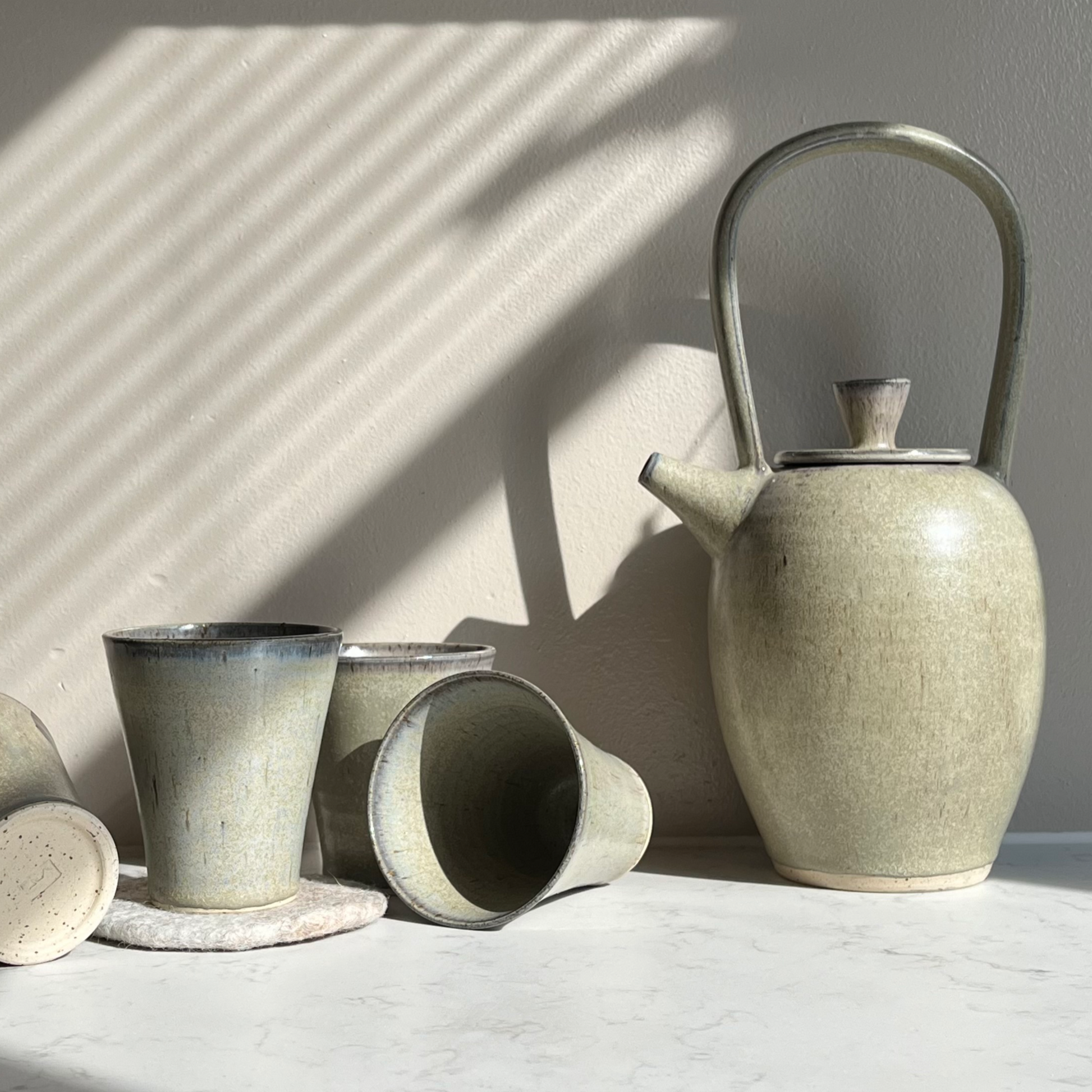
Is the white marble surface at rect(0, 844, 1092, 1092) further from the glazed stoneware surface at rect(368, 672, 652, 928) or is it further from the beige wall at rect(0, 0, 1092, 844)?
the beige wall at rect(0, 0, 1092, 844)

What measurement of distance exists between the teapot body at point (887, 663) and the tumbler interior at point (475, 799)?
0.84 feet

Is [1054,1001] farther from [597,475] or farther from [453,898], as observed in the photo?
[597,475]

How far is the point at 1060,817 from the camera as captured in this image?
1.86m

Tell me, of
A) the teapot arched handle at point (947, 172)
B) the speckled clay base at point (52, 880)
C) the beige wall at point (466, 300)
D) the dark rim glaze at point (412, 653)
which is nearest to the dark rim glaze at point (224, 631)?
the dark rim glaze at point (412, 653)

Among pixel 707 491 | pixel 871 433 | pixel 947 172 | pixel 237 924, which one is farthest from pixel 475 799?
pixel 947 172

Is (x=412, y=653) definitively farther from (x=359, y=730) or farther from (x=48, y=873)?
(x=48, y=873)

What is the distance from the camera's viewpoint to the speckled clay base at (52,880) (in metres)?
1.30

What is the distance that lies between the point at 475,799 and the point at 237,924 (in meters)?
0.34

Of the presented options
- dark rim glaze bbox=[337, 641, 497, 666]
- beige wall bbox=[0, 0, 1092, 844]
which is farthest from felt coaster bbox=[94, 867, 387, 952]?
beige wall bbox=[0, 0, 1092, 844]

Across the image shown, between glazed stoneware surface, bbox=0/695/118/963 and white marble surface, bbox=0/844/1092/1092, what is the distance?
1.3 inches

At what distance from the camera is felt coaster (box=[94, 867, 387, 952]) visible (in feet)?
4.55

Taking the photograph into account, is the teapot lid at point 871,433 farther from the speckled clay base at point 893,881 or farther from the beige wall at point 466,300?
the speckled clay base at point 893,881

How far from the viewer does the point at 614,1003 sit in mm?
1212

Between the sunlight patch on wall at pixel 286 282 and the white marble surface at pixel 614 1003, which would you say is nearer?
the white marble surface at pixel 614 1003
